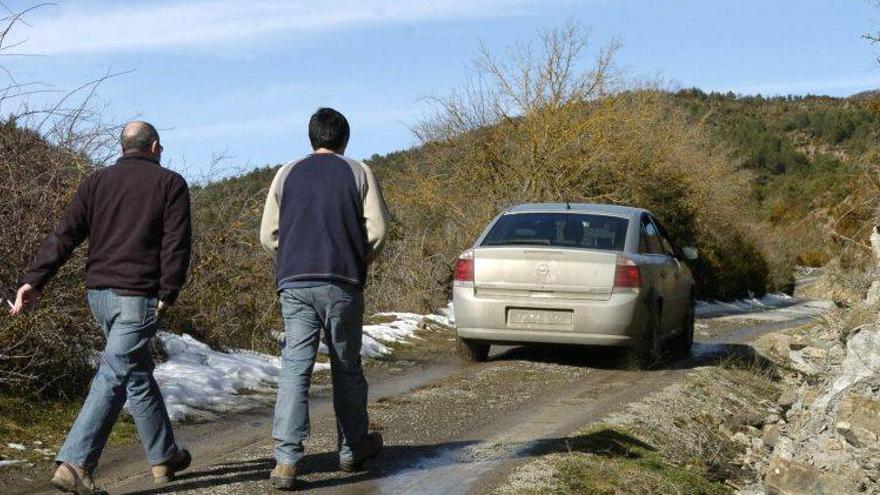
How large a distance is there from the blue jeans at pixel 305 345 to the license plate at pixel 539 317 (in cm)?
506

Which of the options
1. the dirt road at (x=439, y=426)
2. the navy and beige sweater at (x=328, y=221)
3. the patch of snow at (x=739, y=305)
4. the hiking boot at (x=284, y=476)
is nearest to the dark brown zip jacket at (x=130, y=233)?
the navy and beige sweater at (x=328, y=221)

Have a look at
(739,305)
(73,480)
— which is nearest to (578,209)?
(73,480)

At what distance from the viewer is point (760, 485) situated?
23.7ft

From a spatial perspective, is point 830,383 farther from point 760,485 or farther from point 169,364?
point 169,364

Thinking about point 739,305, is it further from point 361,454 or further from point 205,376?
point 361,454

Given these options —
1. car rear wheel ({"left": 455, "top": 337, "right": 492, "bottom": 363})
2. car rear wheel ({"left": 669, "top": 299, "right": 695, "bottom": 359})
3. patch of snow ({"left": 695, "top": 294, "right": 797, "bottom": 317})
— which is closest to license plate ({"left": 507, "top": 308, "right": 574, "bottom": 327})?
car rear wheel ({"left": 455, "top": 337, "right": 492, "bottom": 363})

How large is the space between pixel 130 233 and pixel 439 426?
320 cm

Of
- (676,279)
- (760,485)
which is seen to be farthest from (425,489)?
(676,279)

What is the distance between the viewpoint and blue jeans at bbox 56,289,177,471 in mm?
5520

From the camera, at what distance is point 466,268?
36.8 feet

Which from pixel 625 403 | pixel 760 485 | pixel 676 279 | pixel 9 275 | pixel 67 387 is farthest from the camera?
pixel 676 279

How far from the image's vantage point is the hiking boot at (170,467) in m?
5.94

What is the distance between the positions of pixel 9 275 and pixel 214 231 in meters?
3.77

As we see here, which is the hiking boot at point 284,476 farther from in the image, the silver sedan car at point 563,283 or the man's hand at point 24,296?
the silver sedan car at point 563,283
